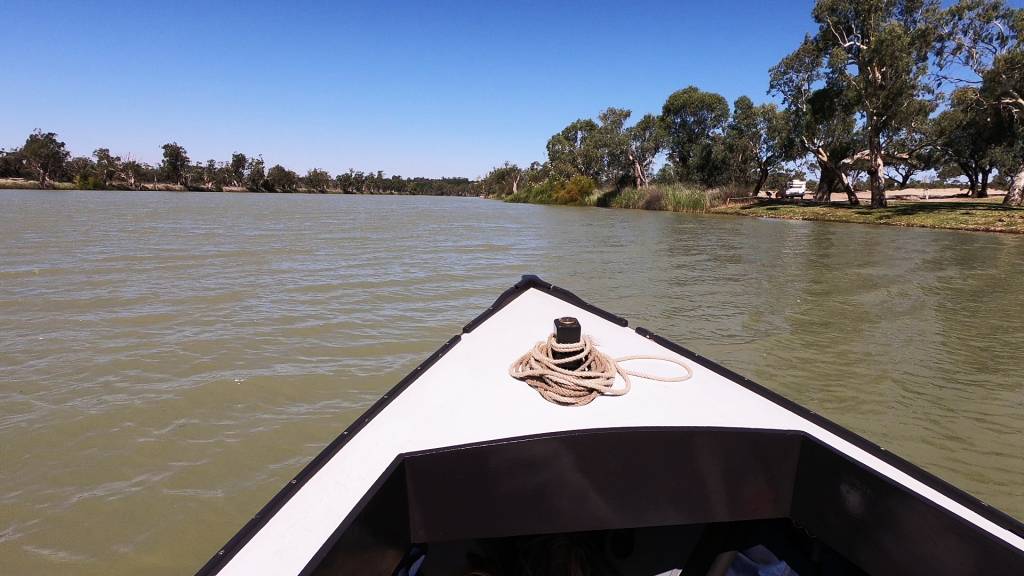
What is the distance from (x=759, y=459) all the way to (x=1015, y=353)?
18.1ft

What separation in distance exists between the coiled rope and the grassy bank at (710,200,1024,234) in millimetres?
22935

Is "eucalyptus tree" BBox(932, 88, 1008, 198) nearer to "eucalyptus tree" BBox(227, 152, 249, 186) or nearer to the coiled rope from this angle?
the coiled rope

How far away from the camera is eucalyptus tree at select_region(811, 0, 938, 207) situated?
21.9 metres

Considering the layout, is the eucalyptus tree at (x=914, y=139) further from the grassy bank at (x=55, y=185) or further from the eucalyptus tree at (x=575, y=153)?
the grassy bank at (x=55, y=185)

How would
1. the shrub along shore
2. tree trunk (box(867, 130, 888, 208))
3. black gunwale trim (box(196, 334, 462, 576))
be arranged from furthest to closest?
tree trunk (box(867, 130, 888, 208)), the shrub along shore, black gunwale trim (box(196, 334, 462, 576))

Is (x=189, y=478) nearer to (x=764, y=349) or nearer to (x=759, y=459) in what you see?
(x=759, y=459)

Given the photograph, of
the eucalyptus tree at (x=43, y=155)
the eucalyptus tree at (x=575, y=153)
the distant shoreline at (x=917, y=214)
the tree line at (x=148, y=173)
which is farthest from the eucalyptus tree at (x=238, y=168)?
the distant shoreline at (x=917, y=214)

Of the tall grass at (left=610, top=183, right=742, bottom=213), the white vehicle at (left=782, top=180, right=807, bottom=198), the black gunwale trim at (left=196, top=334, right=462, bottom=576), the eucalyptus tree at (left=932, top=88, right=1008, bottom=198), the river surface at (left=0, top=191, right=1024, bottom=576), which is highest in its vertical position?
the eucalyptus tree at (left=932, top=88, right=1008, bottom=198)

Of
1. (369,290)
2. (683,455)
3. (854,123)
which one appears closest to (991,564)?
(683,455)

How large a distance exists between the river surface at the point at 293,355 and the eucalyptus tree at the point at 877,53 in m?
15.2

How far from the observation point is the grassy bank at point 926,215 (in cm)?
1839

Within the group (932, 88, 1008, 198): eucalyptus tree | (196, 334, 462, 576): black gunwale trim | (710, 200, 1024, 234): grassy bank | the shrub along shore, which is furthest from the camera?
(932, 88, 1008, 198): eucalyptus tree

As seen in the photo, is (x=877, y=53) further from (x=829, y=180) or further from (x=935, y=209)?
(x=829, y=180)

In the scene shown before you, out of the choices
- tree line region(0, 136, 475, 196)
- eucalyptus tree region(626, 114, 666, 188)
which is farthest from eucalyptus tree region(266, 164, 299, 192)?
eucalyptus tree region(626, 114, 666, 188)
